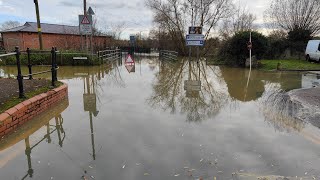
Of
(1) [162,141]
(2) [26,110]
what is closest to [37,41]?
(2) [26,110]

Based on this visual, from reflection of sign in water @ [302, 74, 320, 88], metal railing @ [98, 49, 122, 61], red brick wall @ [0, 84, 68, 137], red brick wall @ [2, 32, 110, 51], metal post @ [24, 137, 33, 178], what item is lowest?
metal post @ [24, 137, 33, 178]

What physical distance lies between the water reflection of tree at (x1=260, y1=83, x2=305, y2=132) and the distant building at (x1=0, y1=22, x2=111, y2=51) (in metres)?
24.5

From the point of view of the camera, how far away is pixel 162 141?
4.66m

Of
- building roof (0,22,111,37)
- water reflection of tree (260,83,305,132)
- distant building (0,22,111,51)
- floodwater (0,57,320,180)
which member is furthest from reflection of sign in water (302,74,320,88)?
building roof (0,22,111,37)

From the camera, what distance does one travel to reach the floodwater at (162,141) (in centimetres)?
365

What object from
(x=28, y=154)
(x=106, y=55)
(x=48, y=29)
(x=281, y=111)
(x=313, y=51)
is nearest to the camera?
(x=28, y=154)

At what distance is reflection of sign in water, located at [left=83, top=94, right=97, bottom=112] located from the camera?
270 inches

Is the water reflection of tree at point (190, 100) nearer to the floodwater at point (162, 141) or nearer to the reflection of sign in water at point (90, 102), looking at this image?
the floodwater at point (162, 141)

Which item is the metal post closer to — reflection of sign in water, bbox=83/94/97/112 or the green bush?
reflection of sign in water, bbox=83/94/97/112

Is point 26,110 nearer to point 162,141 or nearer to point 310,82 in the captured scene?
point 162,141

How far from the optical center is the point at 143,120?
589 centimetres

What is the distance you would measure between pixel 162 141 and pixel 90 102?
3.46m

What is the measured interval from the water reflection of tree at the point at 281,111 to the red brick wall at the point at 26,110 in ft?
16.0

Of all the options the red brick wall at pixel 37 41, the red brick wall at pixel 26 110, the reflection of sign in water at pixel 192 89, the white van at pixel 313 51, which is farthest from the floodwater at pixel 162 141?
the red brick wall at pixel 37 41
